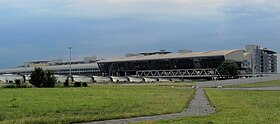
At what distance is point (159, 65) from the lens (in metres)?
174

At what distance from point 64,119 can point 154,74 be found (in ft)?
528

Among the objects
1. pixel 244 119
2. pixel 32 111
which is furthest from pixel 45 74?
pixel 244 119

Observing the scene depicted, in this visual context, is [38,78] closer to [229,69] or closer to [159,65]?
[229,69]

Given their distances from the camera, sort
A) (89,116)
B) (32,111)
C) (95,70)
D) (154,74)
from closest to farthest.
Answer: (89,116)
(32,111)
(154,74)
(95,70)

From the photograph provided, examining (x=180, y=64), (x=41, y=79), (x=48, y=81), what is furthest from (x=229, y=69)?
(x=41, y=79)

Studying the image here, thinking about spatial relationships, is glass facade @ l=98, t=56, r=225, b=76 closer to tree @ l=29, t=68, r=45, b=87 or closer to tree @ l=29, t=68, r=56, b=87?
tree @ l=29, t=68, r=56, b=87

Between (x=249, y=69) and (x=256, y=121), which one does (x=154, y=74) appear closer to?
(x=249, y=69)

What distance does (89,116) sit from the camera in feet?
54.5

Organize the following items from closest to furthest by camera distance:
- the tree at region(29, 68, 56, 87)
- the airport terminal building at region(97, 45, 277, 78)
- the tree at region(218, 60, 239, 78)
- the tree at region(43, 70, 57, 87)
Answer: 1. the tree at region(29, 68, 56, 87)
2. the tree at region(43, 70, 57, 87)
3. the tree at region(218, 60, 239, 78)
4. the airport terminal building at region(97, 45, 277, 78)

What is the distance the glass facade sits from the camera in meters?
164

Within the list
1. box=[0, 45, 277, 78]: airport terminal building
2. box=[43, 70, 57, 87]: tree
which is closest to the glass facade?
box=[0, 45, 277, 78]: airport terminal building

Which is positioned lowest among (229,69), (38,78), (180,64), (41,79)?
(41,79)

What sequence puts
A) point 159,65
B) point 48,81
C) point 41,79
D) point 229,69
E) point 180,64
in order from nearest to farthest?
point 41,79
point 48,81
point 229,69
point 180,64
point 159,65

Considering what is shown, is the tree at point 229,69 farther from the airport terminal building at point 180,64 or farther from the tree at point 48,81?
the tree at point 48,81
